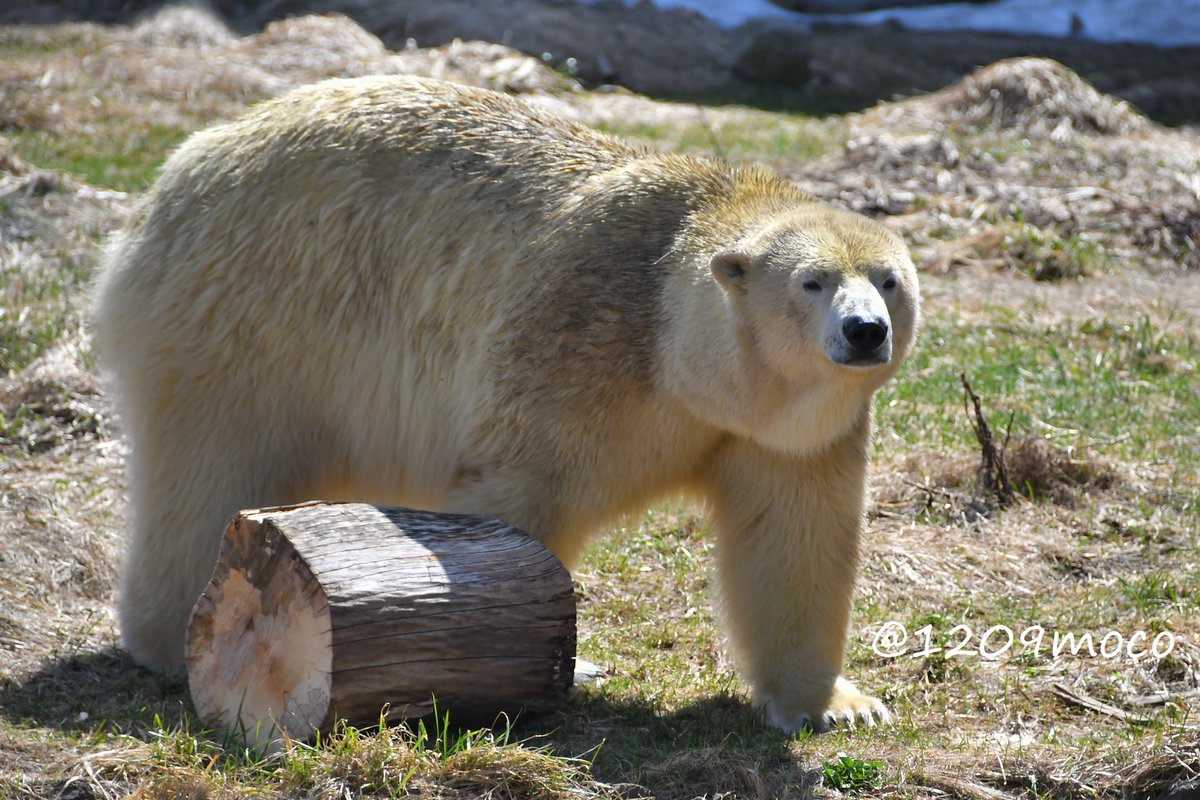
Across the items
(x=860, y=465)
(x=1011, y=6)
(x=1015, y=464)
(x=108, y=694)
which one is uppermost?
(x=1011, y=6)

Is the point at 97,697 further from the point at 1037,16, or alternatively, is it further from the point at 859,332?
the point at 1037,16

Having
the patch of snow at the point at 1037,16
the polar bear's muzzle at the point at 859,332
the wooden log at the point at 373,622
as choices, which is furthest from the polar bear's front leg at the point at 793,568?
the patch of snow at the point at 1037,16

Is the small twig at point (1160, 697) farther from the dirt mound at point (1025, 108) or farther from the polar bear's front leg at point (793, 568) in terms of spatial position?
the dirt mound at point (1025, 108)

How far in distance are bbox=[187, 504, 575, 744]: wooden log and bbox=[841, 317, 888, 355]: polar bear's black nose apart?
1.22 m

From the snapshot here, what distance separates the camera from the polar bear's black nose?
168 inches

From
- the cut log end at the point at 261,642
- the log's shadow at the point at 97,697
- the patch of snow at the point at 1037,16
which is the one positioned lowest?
the log's shadow at the point at 97,697

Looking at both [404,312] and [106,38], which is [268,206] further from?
[106,38]

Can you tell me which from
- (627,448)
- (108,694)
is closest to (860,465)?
(627,448)

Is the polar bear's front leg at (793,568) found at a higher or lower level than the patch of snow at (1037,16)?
lower

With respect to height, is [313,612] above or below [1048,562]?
above

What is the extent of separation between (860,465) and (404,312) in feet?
6.04

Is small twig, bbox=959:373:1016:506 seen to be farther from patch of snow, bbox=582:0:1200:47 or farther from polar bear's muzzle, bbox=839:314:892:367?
patch of snow, bbox=582:0:1200:47

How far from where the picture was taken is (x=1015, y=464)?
720 centimetres

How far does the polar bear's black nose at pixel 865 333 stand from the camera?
14.0 feet
